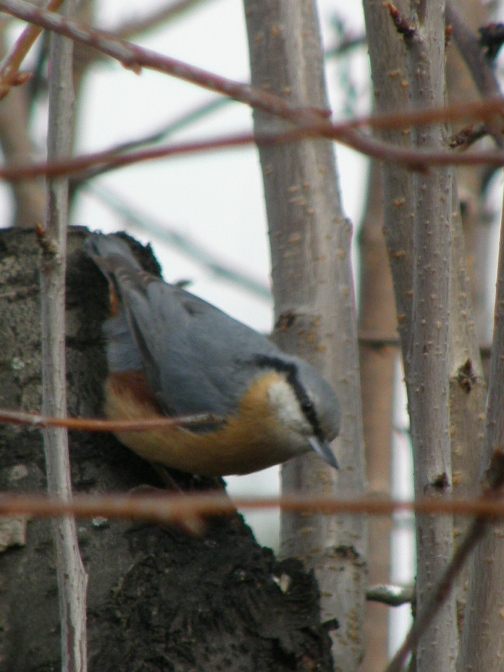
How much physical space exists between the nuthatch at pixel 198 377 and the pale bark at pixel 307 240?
111 millimetres

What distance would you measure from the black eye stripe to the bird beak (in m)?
0.02

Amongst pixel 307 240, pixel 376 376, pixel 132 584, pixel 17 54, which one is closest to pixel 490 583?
pixel 132 584

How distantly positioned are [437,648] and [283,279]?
1533 mm

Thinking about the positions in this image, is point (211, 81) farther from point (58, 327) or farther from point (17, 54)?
point (58, 327)

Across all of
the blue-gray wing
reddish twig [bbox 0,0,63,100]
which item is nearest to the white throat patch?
the blue-gray wing

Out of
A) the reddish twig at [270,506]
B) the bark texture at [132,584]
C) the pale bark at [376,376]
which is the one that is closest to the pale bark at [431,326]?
the bark texture at [132,584]

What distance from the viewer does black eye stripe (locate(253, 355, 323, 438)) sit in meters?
2.81

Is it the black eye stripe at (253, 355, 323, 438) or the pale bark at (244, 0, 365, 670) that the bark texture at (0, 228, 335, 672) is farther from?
the pale bark at (244, 0, 365, 670)

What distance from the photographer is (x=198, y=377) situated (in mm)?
3080

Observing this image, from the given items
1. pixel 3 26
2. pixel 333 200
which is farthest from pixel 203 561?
pixel 3 26

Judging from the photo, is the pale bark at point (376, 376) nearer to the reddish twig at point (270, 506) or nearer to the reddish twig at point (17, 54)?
the reddish twig at point (17, 54)

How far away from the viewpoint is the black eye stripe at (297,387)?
9.23ft

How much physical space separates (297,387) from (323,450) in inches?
10.1

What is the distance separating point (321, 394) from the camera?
2.79m
